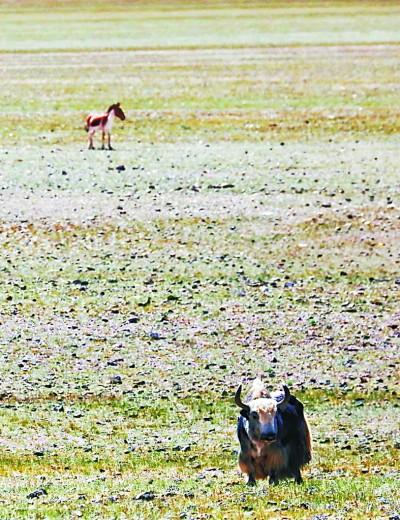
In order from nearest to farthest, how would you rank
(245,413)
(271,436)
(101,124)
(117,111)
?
(271,436) < (245,413) < (101,124) < (117,111)

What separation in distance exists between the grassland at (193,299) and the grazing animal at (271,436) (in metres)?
0.12

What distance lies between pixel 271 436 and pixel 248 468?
1.70 ft

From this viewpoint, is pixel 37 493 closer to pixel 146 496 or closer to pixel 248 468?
pixel 146 496

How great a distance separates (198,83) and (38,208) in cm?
1960

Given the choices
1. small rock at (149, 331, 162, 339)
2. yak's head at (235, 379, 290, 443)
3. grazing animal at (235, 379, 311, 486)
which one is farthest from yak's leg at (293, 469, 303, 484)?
small rock at (149, 331, 162, 339)

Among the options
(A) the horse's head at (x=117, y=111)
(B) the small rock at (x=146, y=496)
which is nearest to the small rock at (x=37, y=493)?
(B) the small rock at (x=146, y=496)

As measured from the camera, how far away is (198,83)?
127 feet

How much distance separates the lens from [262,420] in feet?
24.9

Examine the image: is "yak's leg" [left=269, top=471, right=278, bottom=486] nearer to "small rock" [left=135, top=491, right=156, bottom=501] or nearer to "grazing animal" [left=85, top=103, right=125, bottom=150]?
"small rock" [left=135, top=491, right=156, bottom=501]

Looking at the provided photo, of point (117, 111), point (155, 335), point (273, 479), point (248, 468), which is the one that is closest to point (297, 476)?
point (273, 479)

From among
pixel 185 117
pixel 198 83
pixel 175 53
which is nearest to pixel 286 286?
pixel 185 117

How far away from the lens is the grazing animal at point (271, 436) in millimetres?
7629

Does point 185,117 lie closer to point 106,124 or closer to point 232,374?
point 106,124

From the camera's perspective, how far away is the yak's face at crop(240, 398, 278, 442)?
7.57 metres
